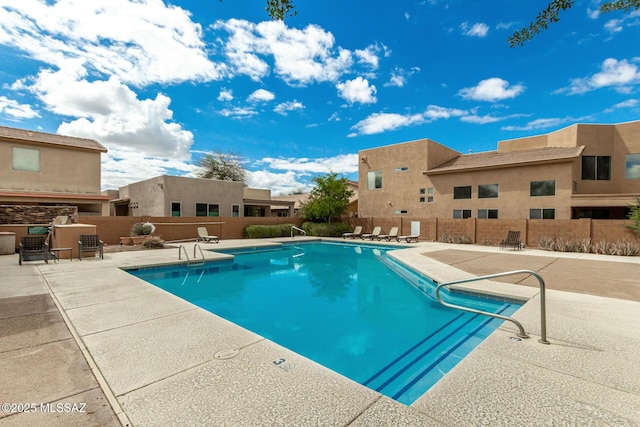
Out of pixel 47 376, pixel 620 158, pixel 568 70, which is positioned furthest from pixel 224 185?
pixel 620 158

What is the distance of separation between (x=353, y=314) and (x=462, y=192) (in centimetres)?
1723

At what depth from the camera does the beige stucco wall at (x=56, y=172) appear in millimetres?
17516

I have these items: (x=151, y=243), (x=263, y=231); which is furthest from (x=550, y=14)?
(x=263, y=231)

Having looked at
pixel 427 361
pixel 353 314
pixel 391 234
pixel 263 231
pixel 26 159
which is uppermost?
pixel 26 159

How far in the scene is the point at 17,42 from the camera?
34.6 feet

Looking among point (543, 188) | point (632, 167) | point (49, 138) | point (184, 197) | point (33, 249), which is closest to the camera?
point (33, 249)

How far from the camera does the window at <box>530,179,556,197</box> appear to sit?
17.1 m

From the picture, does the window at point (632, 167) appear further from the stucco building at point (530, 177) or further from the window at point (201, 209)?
the window at point (201, 209)

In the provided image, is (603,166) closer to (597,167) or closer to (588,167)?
(597,167)

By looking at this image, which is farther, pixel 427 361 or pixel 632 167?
pixel 632 167

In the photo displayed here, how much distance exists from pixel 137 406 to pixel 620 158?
1042 inches

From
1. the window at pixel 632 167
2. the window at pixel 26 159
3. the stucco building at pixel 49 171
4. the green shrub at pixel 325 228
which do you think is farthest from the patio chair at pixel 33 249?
the window at pixel 632 167

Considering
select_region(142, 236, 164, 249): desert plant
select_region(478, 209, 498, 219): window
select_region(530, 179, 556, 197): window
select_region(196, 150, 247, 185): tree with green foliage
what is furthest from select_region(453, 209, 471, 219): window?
select_region(196, 150, 247, 185): tree with green foliage

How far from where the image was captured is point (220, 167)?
1617 inches
